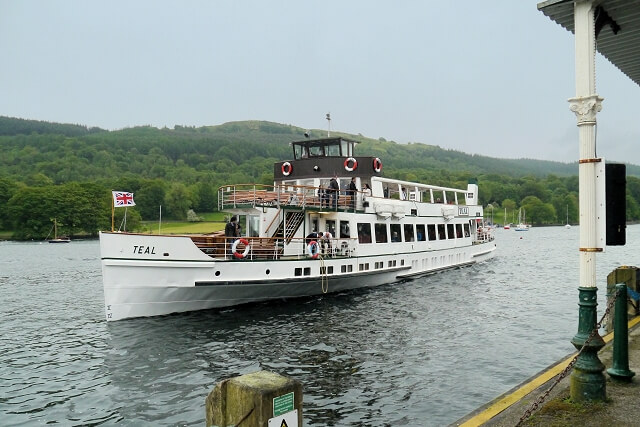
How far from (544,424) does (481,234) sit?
35.7 m

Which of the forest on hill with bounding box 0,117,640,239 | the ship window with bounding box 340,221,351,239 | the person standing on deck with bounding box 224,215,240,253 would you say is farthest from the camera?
the forest on hill with bounding box 0,117,640,239

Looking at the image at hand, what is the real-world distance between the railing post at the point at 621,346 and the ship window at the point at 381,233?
1789 centimetres

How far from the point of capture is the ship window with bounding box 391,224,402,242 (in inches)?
1021

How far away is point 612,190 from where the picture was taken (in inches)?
255

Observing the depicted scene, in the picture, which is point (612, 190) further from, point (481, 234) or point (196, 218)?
point (196, 218)

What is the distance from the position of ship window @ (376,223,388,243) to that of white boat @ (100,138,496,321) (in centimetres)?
5

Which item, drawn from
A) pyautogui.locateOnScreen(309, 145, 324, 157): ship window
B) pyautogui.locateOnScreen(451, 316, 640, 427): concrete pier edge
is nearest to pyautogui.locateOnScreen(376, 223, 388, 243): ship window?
pyautogui.locateOnScreen(309, 145, 324, 157): ship window

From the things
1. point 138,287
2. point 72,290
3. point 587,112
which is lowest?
point 72,290

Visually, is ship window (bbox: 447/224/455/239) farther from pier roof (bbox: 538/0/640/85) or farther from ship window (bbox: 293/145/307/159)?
pier roof (bbox: 538/0/640/85)

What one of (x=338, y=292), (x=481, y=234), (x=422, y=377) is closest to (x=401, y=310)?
(x=338, y=292)

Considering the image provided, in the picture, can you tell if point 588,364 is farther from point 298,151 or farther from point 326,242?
point 298,151

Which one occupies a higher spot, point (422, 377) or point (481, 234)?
point (481, 234)

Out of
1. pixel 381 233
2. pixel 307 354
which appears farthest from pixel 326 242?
pixel 307 354

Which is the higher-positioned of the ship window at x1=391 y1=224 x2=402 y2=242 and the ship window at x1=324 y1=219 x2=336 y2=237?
the ship window at x1=324 y1=219 x2=336 y2=237
